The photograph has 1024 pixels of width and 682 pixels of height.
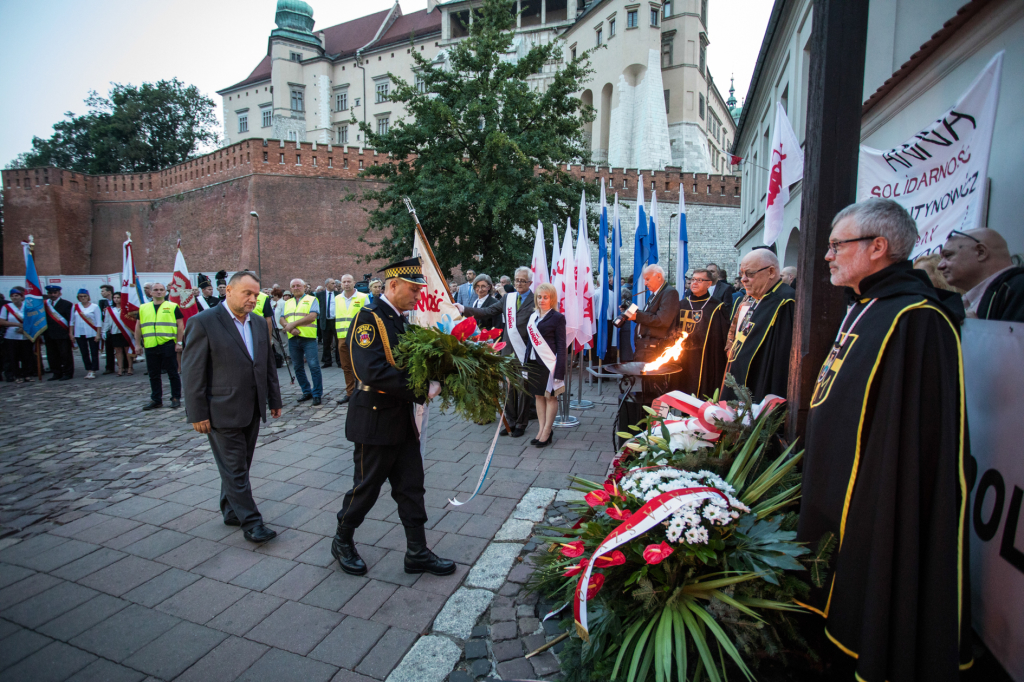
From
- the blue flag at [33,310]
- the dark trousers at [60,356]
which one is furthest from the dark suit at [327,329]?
the blue flag at [33,310]

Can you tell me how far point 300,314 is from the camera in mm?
8680

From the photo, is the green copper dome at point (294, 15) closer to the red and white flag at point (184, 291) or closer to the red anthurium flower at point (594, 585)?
the red and white flag at point (184, 291)

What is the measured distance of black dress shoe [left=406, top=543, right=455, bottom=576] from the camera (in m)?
A: 3.41

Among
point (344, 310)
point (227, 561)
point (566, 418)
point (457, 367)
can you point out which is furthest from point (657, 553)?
point (344, 310)

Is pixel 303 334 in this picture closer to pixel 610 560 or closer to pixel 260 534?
pixel 260 534

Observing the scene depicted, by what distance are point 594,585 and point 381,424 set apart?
1642mm

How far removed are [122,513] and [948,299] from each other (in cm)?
593

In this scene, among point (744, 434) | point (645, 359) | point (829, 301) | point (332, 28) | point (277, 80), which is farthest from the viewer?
point (332, 28)

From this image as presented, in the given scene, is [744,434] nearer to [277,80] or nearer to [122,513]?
[122,513]

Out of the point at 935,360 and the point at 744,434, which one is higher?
the point at 935,360

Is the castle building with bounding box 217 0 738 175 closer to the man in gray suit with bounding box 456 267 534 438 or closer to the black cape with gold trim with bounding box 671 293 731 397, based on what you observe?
the man in gray suit with bounding box 456 267 534 438

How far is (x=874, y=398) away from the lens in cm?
191

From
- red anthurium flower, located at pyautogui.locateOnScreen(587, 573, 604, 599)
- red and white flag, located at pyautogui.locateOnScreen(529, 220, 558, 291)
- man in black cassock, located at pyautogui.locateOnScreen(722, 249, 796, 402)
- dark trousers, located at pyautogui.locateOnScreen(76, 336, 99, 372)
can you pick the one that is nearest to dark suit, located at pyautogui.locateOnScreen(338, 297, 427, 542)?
red anthurium flower, located at pyautogui.locateOnScreen(587, 573, 604, 599)

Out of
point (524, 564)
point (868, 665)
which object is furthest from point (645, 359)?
point (868, 665)
